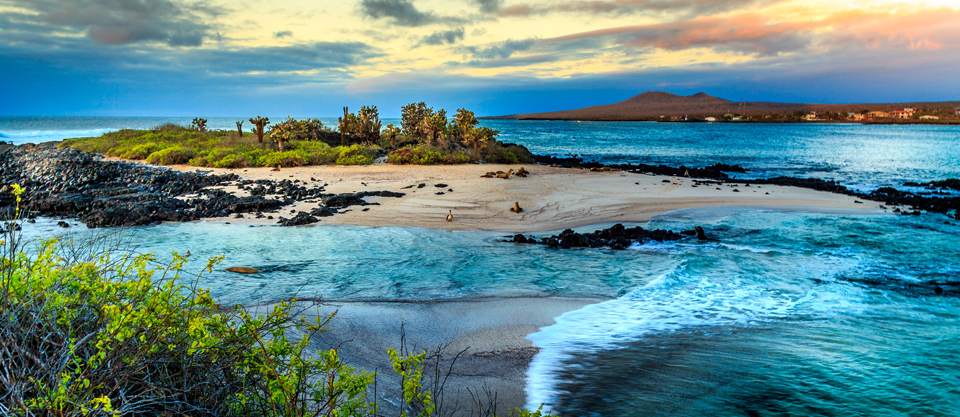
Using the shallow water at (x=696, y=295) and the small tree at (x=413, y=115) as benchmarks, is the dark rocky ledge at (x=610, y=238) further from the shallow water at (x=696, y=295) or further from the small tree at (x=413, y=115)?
the small tree at (x=413, y=115)

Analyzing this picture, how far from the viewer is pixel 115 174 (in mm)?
17938

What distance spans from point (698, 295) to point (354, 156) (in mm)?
19557

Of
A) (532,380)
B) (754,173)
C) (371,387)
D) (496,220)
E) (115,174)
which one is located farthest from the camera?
(754,173)

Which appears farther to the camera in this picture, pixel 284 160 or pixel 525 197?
pixel 284 160

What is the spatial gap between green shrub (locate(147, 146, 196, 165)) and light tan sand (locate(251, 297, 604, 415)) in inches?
870

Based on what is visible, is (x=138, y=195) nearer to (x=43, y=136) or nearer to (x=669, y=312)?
(x=669, y=312)

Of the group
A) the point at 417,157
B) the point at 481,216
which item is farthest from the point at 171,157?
the point at 481,216

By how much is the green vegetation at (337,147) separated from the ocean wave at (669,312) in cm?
1721

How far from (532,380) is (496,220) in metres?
7.42

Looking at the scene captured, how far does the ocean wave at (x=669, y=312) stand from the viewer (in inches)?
200

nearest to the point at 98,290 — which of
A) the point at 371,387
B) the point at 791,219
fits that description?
the point at 371,387

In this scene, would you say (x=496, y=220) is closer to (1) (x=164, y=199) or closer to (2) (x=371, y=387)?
(2) (x=371, y=387)

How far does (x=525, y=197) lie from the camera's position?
47.5 feet

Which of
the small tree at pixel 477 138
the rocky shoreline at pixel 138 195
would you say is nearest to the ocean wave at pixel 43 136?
the rocky shoreline at pixel 138 195
